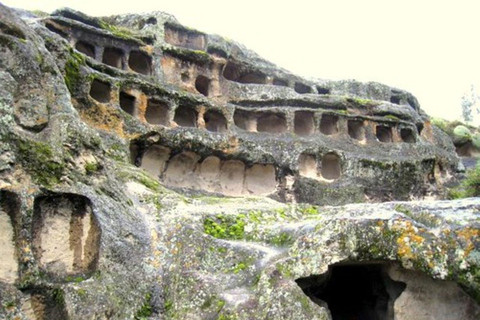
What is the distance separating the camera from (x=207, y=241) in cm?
880

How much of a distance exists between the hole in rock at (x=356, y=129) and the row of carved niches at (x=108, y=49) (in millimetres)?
11489

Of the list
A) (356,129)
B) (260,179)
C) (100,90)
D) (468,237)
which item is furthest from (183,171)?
(468,237)

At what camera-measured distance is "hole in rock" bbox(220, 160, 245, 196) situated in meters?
22.9

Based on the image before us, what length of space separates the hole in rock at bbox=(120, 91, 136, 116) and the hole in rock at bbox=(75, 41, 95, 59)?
465cm

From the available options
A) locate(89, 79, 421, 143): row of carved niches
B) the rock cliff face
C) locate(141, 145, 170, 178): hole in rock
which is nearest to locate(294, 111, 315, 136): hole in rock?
locate(89, 79, 421, 143): row of carved niches

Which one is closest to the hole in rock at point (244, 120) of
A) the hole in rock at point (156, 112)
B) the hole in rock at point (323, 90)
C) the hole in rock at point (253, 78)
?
the hole in rock at point (156, 112)

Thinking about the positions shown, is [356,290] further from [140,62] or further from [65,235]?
[140,62]

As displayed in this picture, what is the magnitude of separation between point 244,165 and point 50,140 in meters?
14.9

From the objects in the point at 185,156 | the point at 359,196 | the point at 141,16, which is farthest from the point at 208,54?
the point at 359,196

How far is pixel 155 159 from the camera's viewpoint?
20.9 metres

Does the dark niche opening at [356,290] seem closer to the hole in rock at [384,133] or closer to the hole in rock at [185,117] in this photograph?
the hole in rock at [185,117]

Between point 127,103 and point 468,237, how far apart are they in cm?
1650

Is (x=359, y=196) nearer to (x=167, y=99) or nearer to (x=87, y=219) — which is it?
(x=167, y=99)

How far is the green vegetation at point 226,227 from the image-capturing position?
366 inches
